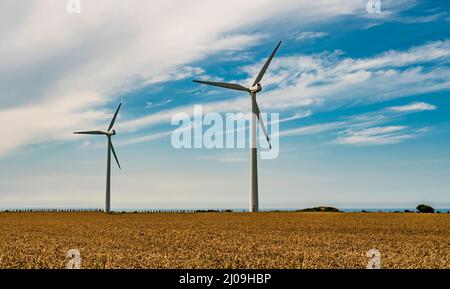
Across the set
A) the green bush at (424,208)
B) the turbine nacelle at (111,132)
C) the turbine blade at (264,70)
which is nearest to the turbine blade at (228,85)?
the turbine blade at (264,70)

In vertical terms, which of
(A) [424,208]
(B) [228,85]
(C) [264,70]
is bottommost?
(A) [424,208]

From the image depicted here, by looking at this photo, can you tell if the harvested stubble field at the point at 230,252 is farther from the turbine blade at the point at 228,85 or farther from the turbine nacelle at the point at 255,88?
the turbine nacelle at the point at 255,88

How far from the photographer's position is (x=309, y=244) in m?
29.7

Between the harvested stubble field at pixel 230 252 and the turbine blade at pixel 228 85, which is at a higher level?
the turbine blade at pixel 228 85

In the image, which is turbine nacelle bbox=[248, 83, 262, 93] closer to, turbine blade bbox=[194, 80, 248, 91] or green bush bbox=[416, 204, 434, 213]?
turbine blade bbox=[194, 80, 248, 91]

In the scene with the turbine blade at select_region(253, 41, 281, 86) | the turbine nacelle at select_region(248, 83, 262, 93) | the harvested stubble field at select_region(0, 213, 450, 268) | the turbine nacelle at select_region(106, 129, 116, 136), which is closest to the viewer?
the harvested stubble field at select_region(0, 213, 450, 268)

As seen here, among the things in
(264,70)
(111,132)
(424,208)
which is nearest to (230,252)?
(264,70)

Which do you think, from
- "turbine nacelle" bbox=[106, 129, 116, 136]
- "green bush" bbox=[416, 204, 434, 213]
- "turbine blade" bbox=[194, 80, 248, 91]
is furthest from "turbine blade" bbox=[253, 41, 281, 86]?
"turbine nacelle" bbox=[106, 129, 116, 136]

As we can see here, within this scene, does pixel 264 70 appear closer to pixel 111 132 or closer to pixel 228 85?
pixel 228 85

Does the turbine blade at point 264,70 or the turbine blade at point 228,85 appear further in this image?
the turbine blade at point 264,70
